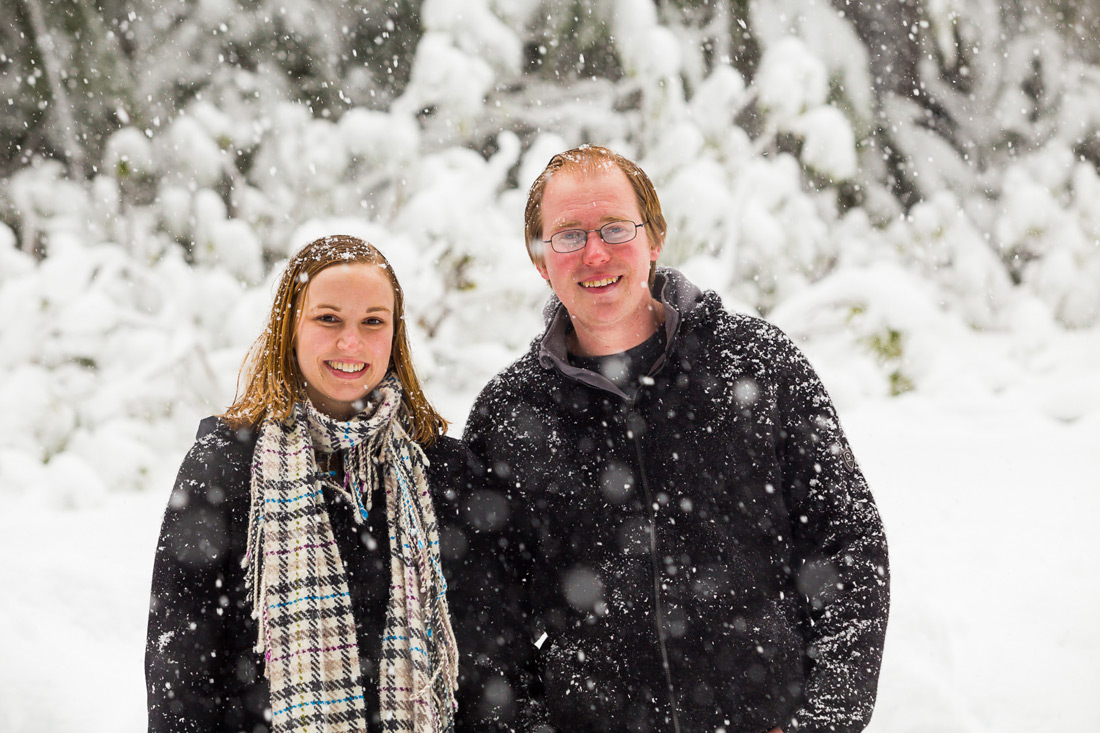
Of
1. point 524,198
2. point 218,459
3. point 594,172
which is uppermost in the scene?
point 524,198

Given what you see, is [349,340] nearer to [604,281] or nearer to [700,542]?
[604,281]

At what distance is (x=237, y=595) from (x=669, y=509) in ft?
2.42

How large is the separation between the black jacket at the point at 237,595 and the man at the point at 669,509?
80 mm

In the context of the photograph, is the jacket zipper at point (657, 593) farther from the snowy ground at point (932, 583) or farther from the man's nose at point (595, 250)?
the snowy ground at point (932, 583)

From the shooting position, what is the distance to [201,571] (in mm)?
1250

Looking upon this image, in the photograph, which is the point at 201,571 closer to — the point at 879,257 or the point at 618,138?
the point at 618,138

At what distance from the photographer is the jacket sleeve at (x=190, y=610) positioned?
47.6 inches

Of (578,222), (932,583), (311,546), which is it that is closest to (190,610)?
(311,546)

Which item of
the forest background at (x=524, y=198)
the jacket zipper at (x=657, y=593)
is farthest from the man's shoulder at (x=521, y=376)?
the forest background at (x=524, y=198)

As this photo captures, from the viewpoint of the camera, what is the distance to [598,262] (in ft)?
4.54

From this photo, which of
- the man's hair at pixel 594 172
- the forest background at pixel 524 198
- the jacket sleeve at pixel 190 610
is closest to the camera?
the jacket sleeve at pixel 190 610

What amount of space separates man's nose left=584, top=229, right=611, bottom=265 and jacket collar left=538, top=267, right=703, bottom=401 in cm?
15

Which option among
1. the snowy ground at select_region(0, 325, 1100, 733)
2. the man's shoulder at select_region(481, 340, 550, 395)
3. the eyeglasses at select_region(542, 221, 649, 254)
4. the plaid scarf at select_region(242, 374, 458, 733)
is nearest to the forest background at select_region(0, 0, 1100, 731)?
the snowy ground at select_region(0, 325, 1100, 733)

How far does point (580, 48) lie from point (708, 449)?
14.7ft
